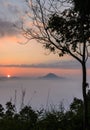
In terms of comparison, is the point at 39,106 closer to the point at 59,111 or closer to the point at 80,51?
the point at 59,111

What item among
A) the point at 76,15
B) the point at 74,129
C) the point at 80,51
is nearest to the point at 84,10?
the point at 76,15

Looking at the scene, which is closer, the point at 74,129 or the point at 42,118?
the point at 74,129

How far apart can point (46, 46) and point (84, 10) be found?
1634mm

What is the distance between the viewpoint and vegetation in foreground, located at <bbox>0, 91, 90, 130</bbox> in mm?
13047

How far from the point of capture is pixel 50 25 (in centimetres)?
1313

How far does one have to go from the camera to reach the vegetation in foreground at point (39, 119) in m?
13.0

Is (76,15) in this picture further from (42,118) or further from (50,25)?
(42,118)

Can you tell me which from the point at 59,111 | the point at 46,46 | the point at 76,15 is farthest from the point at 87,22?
the point at 59,111

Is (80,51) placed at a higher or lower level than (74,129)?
higher

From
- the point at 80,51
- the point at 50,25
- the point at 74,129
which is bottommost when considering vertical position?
the point at 74,129

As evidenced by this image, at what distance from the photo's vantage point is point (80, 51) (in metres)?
13.0

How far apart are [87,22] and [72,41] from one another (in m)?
0.74

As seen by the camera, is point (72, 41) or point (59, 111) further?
point (59, 111)

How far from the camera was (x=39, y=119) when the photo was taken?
13.7 meters
